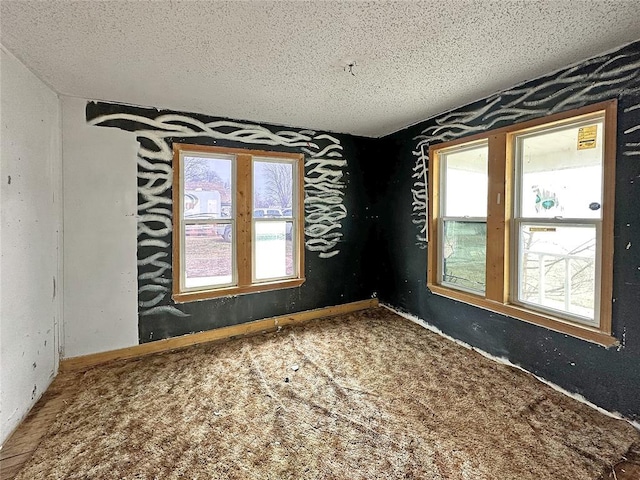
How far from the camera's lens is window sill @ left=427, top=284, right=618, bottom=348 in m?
2.13

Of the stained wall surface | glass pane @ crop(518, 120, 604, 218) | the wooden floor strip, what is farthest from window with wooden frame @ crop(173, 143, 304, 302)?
glass pane @ crop(518, 120, 604, 218)

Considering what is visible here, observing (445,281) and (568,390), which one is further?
(445,281)

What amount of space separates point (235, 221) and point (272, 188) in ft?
2.07

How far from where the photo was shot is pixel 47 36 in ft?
5.98

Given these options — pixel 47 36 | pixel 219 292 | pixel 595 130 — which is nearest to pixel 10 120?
pixel 47 36

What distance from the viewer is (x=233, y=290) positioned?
351cm

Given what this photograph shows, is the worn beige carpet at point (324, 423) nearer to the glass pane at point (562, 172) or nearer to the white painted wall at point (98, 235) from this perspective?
the white painted wall at point (98, 235)

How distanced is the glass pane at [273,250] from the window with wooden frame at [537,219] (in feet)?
6.10

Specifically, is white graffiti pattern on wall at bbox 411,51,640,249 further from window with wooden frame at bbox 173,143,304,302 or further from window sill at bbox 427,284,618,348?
window with wooden frame at bbox 173,143,304,302

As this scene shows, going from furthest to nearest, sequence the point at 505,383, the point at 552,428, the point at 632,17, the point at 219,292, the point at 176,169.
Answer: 1. the point at 219,292
2. the point at 176,169
3. the point at 505,383
4. the point at 552,428
5. the point at 632,17

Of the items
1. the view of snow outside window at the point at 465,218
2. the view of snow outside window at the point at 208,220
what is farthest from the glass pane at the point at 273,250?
the view of snow outside window at the point at 465,218

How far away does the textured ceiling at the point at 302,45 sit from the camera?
1.61 meters

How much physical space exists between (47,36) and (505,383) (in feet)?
13.0

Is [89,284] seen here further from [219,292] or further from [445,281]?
[445,281]
